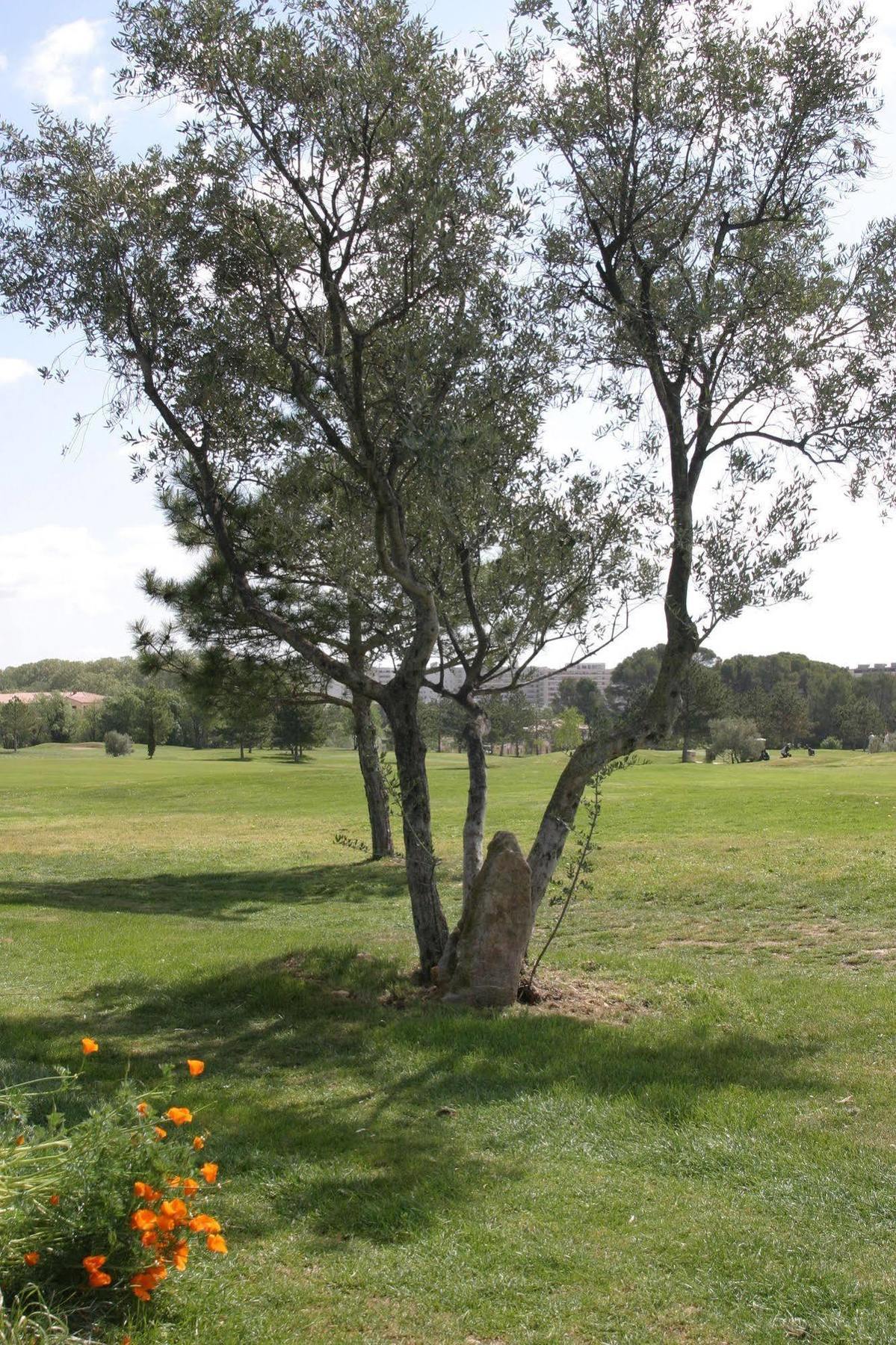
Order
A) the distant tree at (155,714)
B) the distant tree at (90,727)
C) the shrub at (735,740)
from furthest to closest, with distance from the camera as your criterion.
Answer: the distant tree at (90,727) < the distant tree at (155,714) < the shrub at (735,740)

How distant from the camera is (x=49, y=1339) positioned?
11.1ft

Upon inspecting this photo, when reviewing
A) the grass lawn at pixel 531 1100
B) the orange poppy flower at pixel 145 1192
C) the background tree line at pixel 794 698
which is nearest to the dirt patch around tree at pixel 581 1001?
the grass lawn at pixel 531 1100

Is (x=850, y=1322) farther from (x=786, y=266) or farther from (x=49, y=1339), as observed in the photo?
(x=786, y=266)

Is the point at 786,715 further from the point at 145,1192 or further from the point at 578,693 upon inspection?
the point at 145,1192

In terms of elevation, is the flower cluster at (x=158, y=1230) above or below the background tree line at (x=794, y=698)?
below

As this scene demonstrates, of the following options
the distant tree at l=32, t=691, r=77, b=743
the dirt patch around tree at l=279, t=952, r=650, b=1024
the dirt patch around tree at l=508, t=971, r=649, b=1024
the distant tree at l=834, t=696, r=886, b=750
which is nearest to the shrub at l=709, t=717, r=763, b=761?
the distant tree at l=834, t=696, r=886, b=750

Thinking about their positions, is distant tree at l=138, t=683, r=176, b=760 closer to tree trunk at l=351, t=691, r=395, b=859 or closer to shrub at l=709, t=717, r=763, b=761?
shrub at l=709, t=717, r=763, b=761

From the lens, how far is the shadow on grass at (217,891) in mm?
19000

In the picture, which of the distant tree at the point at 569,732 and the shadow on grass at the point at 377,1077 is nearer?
the shadow on grass at the point at 377,1077

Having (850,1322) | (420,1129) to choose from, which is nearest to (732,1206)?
(850,1322)

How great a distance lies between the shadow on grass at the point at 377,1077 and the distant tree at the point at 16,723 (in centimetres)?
8892

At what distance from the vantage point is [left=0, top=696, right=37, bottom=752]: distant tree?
93.1 m

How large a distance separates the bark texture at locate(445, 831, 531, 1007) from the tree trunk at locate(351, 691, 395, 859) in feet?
34.0

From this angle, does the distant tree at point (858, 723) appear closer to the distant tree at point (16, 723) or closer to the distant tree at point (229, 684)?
the distant tree at point (16, 723)
